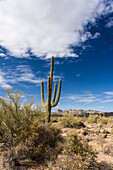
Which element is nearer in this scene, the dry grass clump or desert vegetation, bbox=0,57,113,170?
the dry grass clump

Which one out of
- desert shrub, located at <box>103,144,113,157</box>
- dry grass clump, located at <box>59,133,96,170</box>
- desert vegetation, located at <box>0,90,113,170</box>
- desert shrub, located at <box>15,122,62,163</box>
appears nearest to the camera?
dry grass clump, located at <box>59,133,96,170</box>

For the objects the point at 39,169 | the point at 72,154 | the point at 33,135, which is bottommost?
the point at 39,169

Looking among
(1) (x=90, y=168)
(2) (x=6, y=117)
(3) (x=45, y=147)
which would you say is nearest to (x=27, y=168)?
(3) (x=45, y=147)

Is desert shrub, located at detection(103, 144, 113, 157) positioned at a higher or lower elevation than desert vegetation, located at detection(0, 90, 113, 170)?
lower

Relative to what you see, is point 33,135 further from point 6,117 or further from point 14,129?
point 6,117

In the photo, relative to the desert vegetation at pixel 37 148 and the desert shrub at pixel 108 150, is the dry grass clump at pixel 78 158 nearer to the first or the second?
the desert vegetation at pixel 37 148

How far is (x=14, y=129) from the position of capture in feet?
24.1

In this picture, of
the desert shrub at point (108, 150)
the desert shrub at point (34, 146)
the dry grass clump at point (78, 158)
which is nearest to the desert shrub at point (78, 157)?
the dry grass clump at point (78, 158)

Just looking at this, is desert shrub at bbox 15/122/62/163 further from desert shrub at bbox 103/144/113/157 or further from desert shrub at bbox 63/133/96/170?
desert shrub at bbox 103/144/113/157

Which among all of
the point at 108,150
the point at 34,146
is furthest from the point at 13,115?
the point at 108,150

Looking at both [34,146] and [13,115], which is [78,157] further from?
[13,115]

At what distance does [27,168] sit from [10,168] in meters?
0.64

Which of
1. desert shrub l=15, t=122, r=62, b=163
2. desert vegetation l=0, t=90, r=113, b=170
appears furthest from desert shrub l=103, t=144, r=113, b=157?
desert shrub l=15, t=122, r=62, b=163

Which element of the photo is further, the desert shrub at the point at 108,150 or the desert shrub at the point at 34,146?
the desert shrub at the point at 108,150
